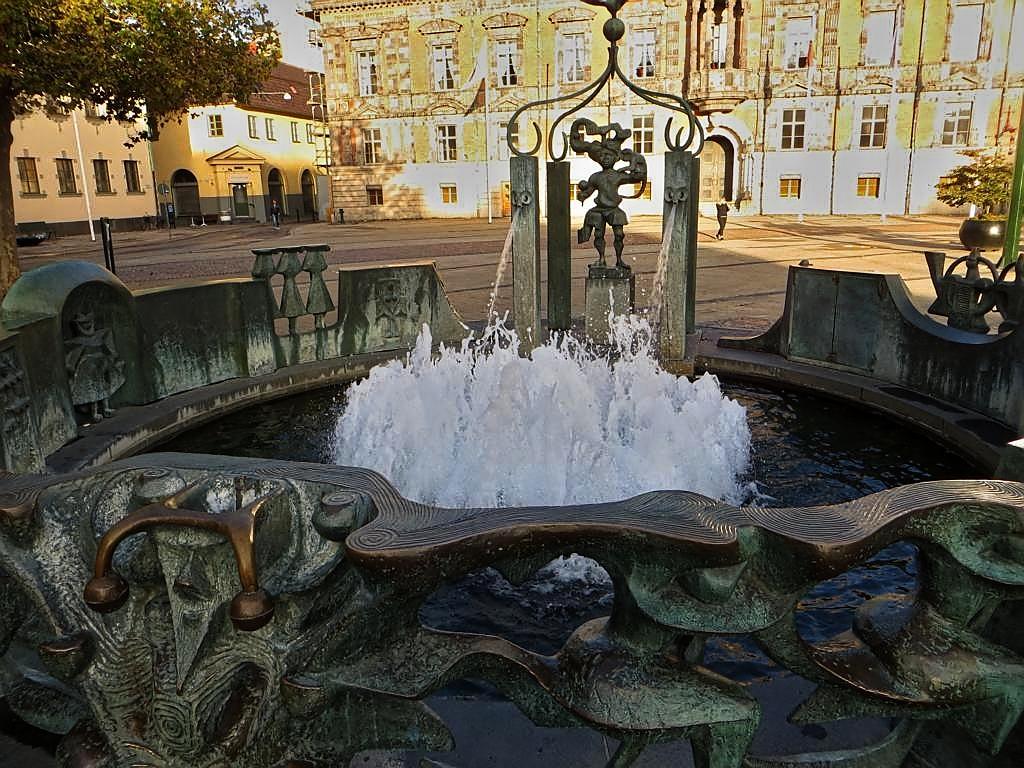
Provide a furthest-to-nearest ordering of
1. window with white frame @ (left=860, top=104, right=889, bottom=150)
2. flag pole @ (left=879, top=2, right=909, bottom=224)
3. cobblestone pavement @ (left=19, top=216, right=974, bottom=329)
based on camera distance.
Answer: window with white frame @ (left=860, top=104, right=889, bottom=150) → flag pole @ (left=879, top=2, right=909, bottom=224) → cobblestone pavement @ (left=19, top=216, right=974, bottom=329)

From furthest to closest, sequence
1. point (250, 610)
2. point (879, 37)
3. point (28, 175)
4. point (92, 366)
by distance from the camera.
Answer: point (879, 37) < point (28, 175) < point (92, 366) < point (250, 610)

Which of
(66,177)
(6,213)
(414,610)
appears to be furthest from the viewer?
(66,177)

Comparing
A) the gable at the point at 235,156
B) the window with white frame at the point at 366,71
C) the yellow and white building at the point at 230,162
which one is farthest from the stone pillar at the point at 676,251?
the gable at the point at 235,156

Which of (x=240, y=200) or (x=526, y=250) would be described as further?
(x=240, y=200)

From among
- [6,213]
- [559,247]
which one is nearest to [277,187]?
[6,213]

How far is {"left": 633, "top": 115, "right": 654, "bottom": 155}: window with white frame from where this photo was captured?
1319 inches

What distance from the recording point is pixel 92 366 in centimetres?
552

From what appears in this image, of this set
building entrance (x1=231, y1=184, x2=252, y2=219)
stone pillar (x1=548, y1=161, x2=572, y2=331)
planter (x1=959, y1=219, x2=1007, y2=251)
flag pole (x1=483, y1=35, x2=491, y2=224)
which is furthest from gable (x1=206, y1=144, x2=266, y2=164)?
stone pillar (x1=548, y1=161, x2=572, y2=331)

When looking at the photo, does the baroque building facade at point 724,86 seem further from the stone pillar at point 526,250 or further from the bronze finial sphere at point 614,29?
the stone pillar at point 526,250

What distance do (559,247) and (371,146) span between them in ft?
104

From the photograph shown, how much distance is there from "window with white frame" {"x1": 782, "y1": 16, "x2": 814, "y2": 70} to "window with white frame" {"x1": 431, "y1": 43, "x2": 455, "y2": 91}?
14.7 meters

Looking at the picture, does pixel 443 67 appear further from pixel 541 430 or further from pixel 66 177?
pixel 541 430

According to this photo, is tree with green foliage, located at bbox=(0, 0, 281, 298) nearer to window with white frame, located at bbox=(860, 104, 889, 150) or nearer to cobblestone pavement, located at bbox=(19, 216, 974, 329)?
cobblestone pavement, located at bbox=(19, 216, 974, 329)

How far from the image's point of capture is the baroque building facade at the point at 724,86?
30.8 m
